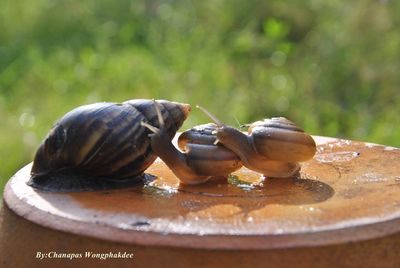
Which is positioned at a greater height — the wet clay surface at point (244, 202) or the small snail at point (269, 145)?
the small snail at point (269, 145)

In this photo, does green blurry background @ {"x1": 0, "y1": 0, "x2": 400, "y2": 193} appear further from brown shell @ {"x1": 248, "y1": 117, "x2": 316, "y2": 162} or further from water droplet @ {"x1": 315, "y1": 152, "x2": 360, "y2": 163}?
brown shell @ {"x1": 248, "y1": 117, "x2": 316, "y2": 162}

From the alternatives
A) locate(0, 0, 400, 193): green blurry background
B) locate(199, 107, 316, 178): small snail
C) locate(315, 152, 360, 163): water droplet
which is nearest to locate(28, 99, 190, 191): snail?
locate(199, 107, 316, 178): small snail

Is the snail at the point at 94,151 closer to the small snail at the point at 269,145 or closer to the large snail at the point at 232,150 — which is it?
the large snail at the point at 232,150

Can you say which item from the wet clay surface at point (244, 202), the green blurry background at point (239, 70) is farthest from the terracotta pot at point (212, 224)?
the green blurry background at point (239, 70)

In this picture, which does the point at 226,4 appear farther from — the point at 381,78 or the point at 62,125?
the point at 62,125

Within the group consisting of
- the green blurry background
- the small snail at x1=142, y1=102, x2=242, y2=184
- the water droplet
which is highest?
the small snail at x1=142, y1=102, x2=242, y2=184

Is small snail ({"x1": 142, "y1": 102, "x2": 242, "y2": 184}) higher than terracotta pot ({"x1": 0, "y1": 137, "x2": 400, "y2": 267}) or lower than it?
higher
